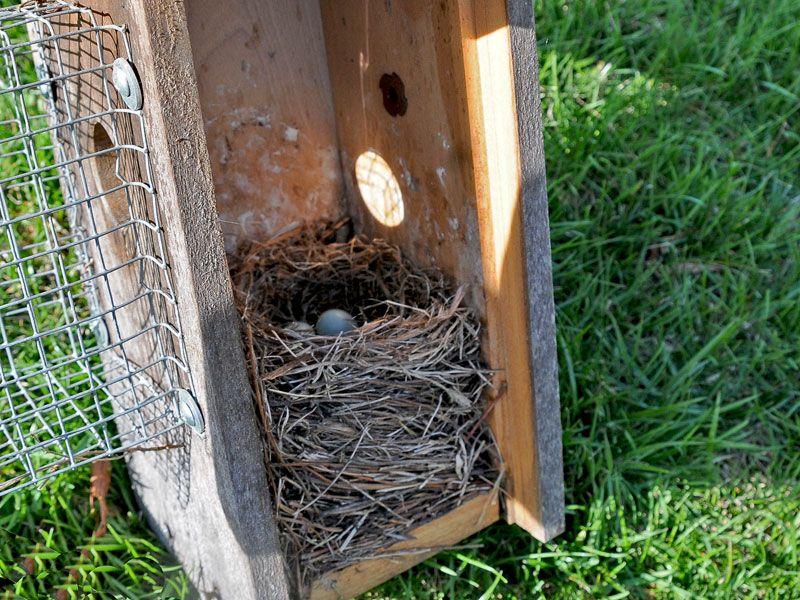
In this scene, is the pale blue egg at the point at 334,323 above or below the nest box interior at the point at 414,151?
below

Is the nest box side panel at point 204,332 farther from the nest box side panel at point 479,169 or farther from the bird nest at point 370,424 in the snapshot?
the nest box side panel at point 479,169

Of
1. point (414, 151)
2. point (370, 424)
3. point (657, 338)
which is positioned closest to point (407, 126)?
point (414, 151)

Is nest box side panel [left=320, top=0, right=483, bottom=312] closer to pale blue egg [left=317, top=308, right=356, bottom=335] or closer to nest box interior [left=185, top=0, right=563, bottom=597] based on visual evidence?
nest box interior [left=185, top=0, right=563, bottom=597]

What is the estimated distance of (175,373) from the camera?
1.65 m

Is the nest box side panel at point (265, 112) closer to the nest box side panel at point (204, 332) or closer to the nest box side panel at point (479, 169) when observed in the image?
the nest box side panel at point (479, 169)

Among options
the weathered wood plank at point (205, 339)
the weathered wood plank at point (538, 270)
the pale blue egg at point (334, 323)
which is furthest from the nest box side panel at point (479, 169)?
the weathered wood plank at point (205, 339)

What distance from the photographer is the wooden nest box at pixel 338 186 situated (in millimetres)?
1427

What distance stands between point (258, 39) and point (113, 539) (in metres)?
1.14

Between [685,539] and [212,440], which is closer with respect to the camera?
[212,440]

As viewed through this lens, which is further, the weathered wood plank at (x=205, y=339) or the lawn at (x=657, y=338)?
the lawn at (x=657, y=338)

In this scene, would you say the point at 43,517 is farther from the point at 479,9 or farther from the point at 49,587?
the point at 479,9

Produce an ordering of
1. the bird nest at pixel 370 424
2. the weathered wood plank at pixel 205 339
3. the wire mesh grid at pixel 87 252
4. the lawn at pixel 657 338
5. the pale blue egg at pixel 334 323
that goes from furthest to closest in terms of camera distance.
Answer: the lawn at pixel 657 338
the pale blue egg at pixel 334 323
the bird nest at pixel 370 424
the wire mesh grid at pixel 87 252
the weathered wood plank at pixel 205 339

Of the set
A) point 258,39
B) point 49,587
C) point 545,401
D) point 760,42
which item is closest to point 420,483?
point 545,401

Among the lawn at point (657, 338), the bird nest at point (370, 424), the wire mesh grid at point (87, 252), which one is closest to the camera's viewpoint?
the wire mesh grid at point (87, 252)
